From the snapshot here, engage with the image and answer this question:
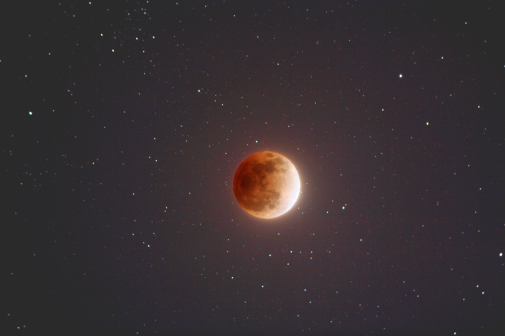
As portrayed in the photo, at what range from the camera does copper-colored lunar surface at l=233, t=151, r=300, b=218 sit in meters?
1.12

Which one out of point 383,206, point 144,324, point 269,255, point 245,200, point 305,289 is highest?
point 383,206

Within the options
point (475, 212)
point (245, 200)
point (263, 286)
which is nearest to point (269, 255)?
point (263, 286)

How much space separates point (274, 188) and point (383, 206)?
77 cm

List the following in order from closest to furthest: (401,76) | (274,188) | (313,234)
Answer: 1. (274,188)
2. (401,76)
3. (313,234)

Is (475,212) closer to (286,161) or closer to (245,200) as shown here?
(286,161)

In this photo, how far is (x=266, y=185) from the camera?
3.65 ft

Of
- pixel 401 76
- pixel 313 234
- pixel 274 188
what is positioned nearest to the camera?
pixel 274 188

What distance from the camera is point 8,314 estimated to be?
4.72 feet

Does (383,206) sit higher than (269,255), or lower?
higher

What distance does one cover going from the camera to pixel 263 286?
56.8 inches

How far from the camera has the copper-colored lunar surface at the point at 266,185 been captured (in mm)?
1116

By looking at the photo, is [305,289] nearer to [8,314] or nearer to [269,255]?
[269,255]

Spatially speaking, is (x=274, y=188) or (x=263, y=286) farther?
(x=263, y=286)

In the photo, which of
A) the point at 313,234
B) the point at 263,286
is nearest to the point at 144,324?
the point at 263,286
